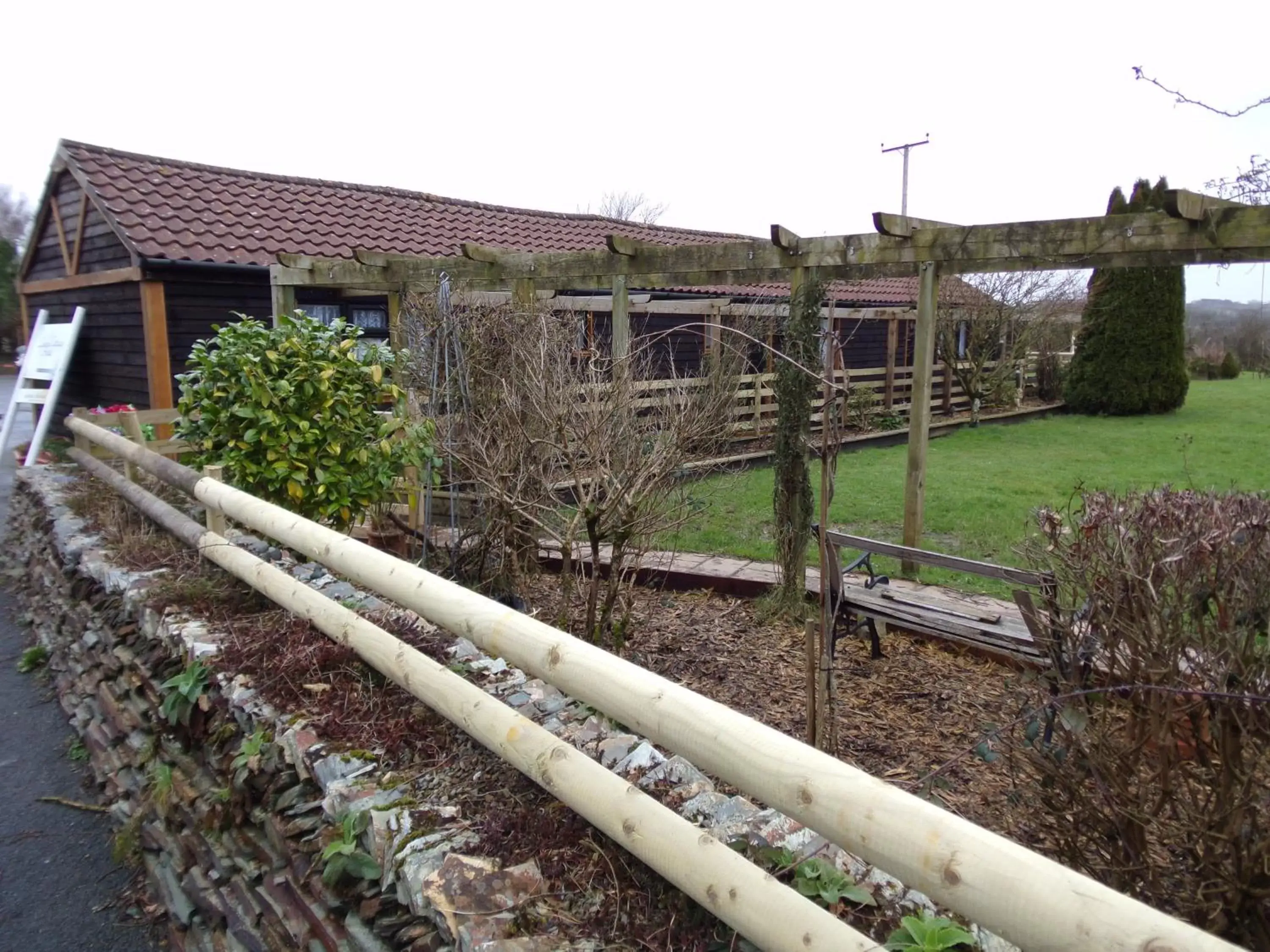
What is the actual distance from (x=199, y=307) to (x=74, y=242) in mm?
3273

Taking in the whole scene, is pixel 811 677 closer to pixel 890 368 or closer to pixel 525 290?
pixel 525 290

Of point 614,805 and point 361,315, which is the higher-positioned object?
point 361,315

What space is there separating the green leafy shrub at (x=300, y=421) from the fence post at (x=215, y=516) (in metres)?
0.72

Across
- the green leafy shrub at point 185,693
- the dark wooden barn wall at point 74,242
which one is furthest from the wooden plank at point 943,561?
the dark wooden barn wall at point 74,242

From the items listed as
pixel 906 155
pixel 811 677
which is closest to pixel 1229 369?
pixel 906 155

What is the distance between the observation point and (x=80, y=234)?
12.0 m

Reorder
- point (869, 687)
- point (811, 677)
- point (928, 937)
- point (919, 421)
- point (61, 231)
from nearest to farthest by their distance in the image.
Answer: point (928, 937), point (811, 677), point (869, 687), point (919, 421), point (61, 231)

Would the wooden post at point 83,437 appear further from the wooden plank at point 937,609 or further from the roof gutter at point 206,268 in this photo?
the wooden plank at point 937,609

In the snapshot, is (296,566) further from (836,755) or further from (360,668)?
(836,755)

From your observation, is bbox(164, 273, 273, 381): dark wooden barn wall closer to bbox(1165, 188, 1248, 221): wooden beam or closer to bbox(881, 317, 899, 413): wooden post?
bbox(1165, 188, 1248, 221): wooden beam

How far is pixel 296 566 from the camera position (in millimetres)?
4328

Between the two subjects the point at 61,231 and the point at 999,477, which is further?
the point at 61,231

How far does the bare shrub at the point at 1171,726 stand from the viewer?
6.67ft

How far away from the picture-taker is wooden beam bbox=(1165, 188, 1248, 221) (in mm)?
4219
